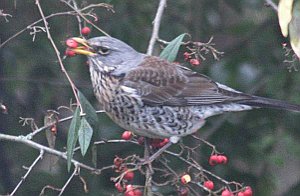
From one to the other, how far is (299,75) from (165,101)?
3.39 ft

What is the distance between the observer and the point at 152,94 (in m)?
4.34

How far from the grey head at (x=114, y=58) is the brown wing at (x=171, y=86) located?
5cm

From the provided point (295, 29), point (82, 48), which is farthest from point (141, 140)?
point (295, 29)

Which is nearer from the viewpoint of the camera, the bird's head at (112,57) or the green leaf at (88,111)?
the green leaf at (88,111)

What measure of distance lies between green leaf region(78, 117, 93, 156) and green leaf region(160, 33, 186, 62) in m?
0.73

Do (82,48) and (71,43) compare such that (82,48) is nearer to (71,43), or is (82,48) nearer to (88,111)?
(71,43)

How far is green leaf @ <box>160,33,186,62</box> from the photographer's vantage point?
409 cm

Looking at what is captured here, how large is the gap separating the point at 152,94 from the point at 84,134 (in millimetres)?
859

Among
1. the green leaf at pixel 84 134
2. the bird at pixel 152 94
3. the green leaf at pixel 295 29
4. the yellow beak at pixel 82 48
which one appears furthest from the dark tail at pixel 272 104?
the green leaf at pixel 295 29

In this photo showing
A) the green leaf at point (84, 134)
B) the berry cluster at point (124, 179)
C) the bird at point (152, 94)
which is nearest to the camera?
the green leaf at point (84, 134)

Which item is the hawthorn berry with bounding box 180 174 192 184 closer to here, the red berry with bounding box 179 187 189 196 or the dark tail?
the red berry with bounding box 179 187 189 196

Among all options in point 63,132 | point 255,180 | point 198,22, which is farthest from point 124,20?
point 255,180

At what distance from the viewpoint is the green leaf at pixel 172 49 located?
4.09 meters

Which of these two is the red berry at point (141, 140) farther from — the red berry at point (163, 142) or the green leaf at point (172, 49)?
the green leaf at point (172, 49)
